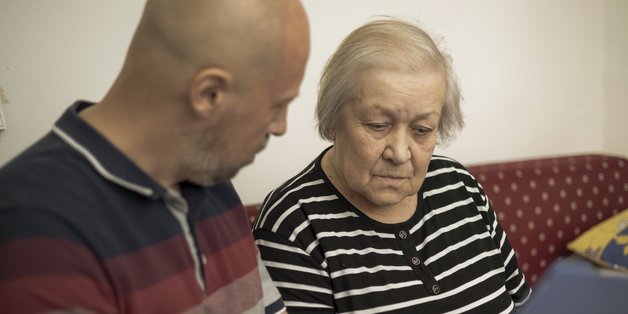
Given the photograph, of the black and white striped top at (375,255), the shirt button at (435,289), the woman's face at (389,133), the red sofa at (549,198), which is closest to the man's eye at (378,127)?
the woman's face at (389,133)

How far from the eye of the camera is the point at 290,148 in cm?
202

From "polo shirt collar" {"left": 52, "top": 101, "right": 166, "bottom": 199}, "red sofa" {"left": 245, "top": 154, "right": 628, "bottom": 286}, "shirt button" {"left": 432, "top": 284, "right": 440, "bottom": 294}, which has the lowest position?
"red sofa" {"left": 245, "top": 154, "right": 628, "bottom": 286}

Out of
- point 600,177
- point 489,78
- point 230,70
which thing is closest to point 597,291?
point 600,177

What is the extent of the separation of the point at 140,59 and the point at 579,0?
229 centimetres

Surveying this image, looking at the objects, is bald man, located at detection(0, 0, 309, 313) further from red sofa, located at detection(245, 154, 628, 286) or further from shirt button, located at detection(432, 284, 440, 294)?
red sofa, located at detection(245, 154, 628, 286)

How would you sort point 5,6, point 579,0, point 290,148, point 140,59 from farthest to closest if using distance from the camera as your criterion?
point 579,0 < point 290,148 < point 5,6 < point 140,59

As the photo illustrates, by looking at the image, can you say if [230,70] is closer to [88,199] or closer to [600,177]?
[88,199]

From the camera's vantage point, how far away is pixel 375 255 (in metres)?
1.33

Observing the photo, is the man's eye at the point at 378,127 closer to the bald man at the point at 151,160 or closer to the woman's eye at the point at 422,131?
the woman's eye at the point at 422,131

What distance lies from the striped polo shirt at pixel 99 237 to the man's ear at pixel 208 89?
4.9 inches

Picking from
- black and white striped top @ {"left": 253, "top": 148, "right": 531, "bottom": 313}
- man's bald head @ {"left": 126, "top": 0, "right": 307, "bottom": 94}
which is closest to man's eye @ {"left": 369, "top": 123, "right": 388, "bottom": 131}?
black and white striped top @ {"left": 253, "top": 148, "right": 531, "bottom": 313}

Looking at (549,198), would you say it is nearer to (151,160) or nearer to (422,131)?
(422,131)

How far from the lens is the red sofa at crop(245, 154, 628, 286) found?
7.08 feet

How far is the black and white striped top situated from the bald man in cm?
38
